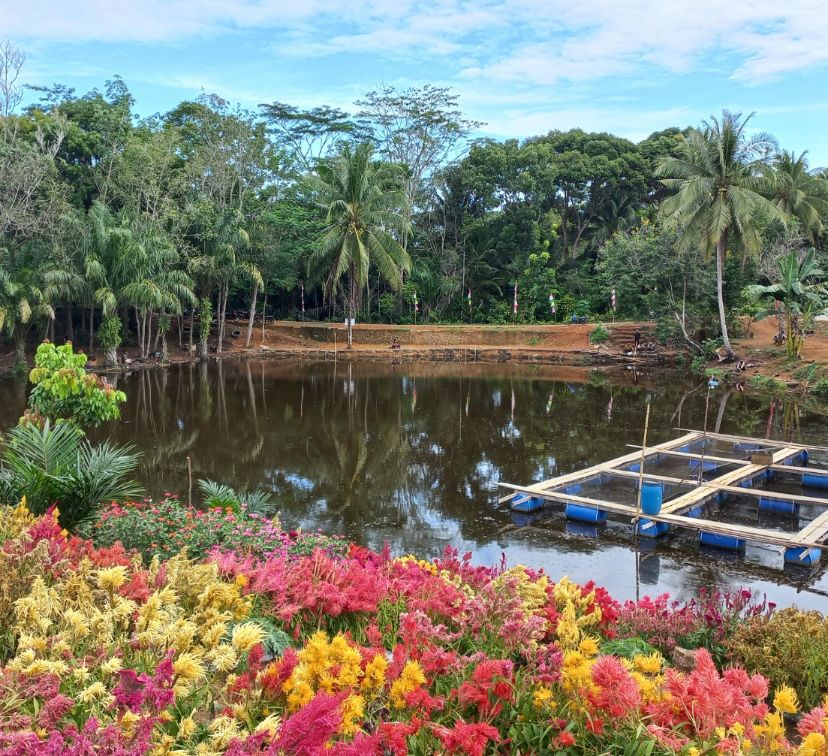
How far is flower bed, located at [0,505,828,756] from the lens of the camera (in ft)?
7.15

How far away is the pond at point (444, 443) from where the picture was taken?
868cm

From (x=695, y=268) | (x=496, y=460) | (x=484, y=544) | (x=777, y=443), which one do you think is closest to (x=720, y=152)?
(x=695, y=268)

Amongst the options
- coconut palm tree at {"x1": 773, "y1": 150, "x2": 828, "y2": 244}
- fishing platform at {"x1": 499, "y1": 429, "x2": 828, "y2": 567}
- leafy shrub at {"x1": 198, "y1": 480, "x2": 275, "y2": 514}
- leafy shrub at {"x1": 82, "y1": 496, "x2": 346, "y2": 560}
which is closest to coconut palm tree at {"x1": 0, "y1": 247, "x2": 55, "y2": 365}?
leafy shrub at {"x1": 198, "y1": 480, "x2": 275, "y2": 514}

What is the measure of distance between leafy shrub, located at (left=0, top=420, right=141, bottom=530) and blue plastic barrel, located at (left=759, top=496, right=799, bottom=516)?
8.41m

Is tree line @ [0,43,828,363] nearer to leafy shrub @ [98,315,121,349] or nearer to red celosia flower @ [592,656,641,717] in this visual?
leafy shrub @ [98,315,121,349]

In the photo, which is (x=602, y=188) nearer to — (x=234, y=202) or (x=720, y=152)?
(x=720, y=152)

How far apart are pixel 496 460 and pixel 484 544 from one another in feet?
13.9

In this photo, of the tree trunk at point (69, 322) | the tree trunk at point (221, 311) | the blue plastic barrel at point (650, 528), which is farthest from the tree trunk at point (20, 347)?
the blue plastic barrel at point (650, 528)

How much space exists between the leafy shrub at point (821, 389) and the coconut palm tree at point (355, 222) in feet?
50.4

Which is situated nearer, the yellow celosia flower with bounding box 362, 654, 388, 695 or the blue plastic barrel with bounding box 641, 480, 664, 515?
the yellow celosia flower with bounding box 362, 654, 388, 695

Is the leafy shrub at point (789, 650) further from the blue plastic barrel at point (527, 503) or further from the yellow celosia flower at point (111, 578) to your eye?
the blue plastic barrel at point (527, 503)

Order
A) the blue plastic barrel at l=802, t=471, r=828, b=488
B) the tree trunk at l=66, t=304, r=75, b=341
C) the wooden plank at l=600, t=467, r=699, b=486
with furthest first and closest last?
the tree trunk at l=66, t=304, r=75, b=341
the blue plastic barrel at l=802, t=471, r=828, b=488
the wooden plank at l=600, t=467, r=699, b=486

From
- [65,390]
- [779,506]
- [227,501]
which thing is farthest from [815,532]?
[65,390]

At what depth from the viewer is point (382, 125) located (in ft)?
116
